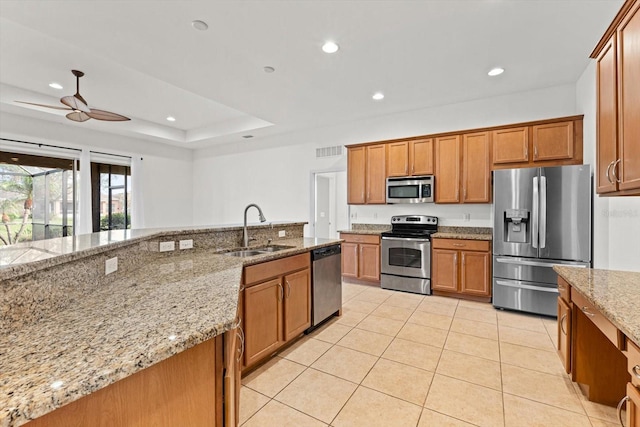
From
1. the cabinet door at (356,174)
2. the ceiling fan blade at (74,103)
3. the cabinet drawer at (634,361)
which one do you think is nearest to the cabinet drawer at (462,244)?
the cabinet door at (356,174)

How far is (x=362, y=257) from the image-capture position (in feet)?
15.6

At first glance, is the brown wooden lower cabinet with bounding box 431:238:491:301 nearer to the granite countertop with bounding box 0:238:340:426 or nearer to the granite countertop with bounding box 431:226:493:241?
the granite countertop with bounding box 431:226:493:241

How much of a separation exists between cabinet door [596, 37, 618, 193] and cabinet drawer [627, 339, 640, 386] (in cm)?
94

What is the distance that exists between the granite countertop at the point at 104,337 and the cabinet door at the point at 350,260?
340cm

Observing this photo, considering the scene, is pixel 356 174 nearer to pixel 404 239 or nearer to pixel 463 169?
pixel 404 239

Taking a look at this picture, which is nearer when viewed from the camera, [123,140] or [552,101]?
[552,101]

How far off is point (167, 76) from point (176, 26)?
109cm

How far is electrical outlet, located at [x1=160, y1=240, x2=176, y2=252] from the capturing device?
90.6 inches

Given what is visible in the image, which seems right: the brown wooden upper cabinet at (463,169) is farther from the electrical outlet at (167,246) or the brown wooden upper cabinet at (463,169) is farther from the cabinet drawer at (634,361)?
the electrical outlet at (167,246)

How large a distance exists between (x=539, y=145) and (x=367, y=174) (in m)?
2.35

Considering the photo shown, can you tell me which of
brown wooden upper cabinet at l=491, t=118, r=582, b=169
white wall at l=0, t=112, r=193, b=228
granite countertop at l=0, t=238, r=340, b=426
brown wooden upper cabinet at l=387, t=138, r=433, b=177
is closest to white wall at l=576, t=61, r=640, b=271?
brown wooden upper cabinet at l=491, t=118, r=582, b=169

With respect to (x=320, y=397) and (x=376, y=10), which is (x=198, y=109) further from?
(x=320, y=397)

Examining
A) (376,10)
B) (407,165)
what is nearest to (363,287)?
(407,165)

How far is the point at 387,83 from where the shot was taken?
3795mm
